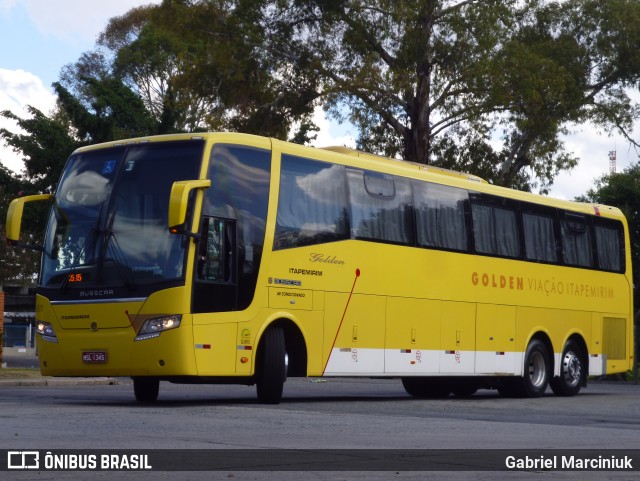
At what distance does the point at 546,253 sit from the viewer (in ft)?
80.0

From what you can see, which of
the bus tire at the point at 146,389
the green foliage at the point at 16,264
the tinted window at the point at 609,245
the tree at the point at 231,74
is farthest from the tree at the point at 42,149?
the bus tire at the point at 146,389

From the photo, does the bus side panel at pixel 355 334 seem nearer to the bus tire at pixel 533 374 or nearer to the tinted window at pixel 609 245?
Result: the bus tire at pixel 533 374

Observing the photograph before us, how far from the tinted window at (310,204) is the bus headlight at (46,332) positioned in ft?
10.9

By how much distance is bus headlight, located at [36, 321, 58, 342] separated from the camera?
1748 centimetres

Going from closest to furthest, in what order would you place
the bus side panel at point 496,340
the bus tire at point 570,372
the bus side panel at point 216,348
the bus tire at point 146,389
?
the bus side panel at point 216,348, the bus tire at point 146,389, the bus side panel at point 496,340, the bus tire at point 570,372

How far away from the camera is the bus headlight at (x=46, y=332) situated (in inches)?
688

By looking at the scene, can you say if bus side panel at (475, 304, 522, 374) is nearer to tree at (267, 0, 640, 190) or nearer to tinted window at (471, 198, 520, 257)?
tinted window at (471, 198, 520, 257)

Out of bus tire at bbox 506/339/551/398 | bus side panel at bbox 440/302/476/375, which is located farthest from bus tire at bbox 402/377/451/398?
bus side panel at bbox 440/302/476/375

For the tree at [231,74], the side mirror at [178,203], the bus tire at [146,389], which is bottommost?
the bus tire at [146,389]

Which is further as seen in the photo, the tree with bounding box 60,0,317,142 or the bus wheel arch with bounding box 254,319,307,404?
the tree with bounding box 60,0,317,142

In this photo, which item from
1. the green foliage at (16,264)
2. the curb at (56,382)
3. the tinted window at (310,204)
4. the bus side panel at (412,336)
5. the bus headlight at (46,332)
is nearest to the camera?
the bus headlight at (46,332)

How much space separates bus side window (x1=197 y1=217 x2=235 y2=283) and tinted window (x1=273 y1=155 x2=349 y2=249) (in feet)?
3.13

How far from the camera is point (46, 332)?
17.6 meters
